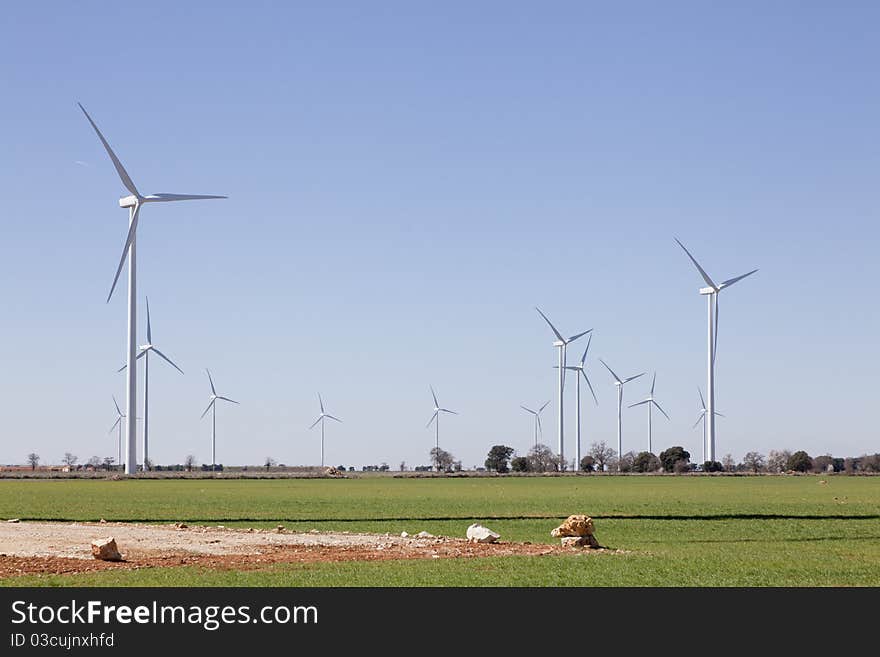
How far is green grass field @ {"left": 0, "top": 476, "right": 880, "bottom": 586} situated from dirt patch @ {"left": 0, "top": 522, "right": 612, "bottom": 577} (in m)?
1.68

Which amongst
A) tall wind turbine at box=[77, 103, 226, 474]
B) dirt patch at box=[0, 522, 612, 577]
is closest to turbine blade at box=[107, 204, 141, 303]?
tall wind turbine at box=[77, 103, 226, 474]

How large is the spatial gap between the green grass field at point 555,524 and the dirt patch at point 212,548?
1.68m

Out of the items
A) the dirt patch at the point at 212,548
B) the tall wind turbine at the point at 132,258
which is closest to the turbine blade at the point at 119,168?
the tall wind turbine at the point at 132,258

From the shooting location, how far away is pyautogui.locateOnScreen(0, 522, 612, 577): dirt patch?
32.9 m

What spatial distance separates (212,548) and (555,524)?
20.1 metres

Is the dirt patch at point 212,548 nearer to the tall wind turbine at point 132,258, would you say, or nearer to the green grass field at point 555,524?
the green grass field at point 555,524

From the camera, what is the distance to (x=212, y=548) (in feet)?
122

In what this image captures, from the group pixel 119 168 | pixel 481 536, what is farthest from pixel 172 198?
pixel 481 536

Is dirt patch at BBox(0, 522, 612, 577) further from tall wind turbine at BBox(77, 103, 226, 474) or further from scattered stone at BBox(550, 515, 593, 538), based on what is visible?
tall wind turbine at BBox(77, 103, 226, 474)

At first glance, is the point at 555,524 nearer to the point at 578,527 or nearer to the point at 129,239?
the point at 578,527

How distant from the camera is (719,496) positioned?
89.8 m

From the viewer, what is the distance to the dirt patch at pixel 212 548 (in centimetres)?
3294
